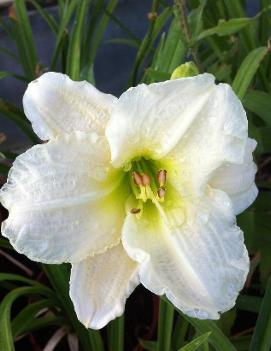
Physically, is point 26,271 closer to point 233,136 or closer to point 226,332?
point 226,332

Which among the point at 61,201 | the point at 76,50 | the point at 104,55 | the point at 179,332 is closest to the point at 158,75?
the point at 76,50

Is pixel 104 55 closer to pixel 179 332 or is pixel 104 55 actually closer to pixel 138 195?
pixel 179 332

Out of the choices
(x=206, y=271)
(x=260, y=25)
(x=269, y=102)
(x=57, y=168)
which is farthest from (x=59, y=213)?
(x=260, y=25)

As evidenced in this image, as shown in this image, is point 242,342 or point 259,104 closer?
point 259,104

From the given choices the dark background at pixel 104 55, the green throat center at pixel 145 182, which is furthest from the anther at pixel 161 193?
the dark background at pixel 104 55

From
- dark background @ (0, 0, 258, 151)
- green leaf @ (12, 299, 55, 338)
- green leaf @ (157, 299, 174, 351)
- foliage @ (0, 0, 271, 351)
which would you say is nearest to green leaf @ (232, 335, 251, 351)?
foliage @ (0, 0, 271, 351)

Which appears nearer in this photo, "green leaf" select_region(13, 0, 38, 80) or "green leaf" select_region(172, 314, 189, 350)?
"green leaf" select_region(172, 314, 189, 350)

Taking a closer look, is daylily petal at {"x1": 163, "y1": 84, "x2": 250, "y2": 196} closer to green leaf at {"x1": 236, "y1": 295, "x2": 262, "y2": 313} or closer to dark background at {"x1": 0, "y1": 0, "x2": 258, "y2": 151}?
green leaf at {"x1": 236, "y1": 295, "x2": 262, "y2": 313}
